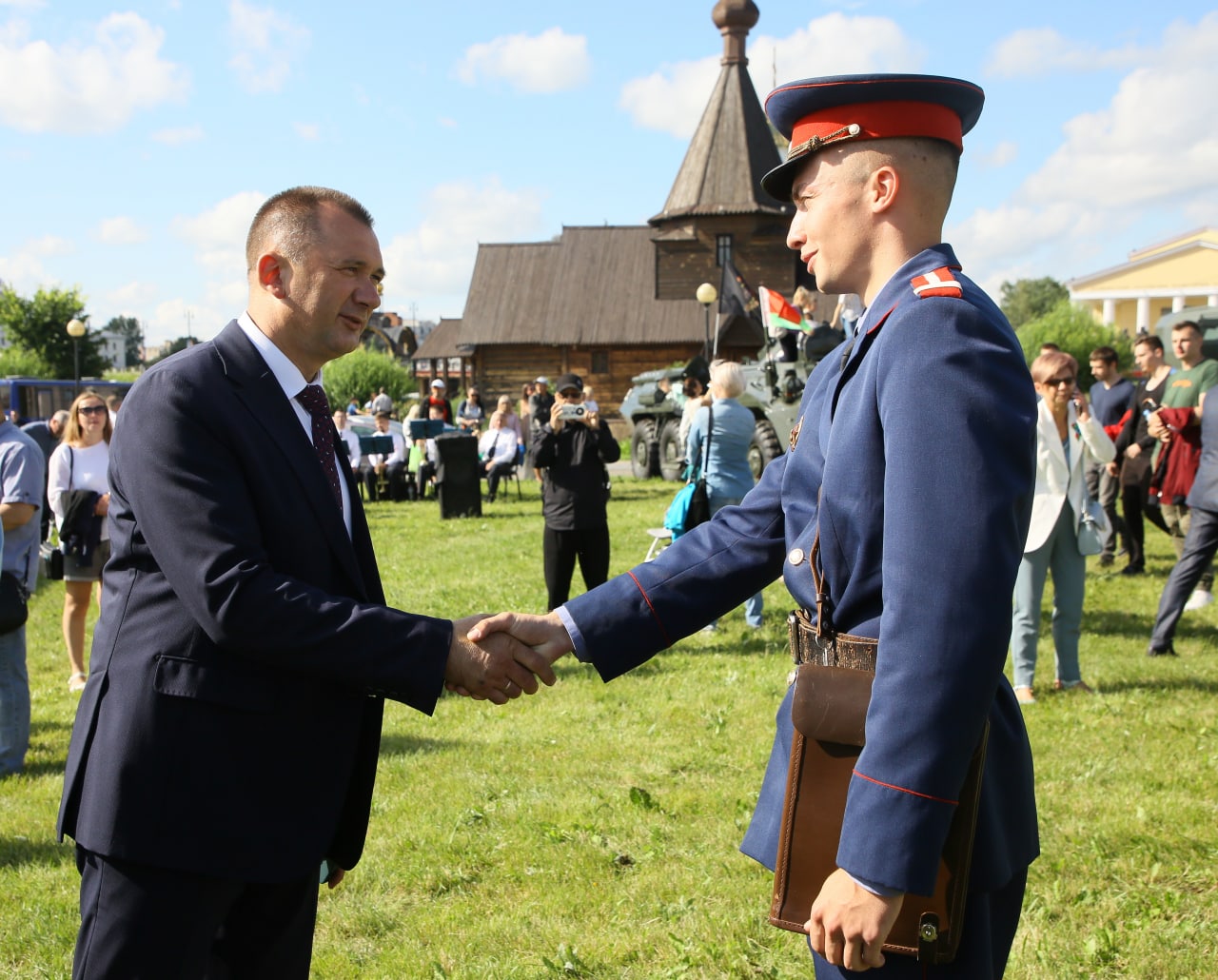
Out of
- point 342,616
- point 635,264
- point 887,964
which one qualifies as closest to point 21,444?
point 342,616

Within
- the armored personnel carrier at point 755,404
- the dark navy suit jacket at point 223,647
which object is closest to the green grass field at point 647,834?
the dark navy suit jacket at point 223,647

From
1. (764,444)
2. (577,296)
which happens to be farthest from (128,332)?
(764,444)

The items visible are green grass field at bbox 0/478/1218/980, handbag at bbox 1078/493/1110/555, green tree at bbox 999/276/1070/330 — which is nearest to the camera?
green grass field at bbox 0/478/1218/980

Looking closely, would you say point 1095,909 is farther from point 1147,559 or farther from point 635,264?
point 635,264

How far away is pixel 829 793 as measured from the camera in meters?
1.98

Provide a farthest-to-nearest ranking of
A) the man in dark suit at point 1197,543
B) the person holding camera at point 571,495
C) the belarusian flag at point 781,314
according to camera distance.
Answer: the belarusian flag at point 781,314 → the person holding camera at point 571,495 → the man in dark suit at point 1197,543

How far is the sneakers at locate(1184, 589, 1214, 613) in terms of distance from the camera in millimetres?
9562

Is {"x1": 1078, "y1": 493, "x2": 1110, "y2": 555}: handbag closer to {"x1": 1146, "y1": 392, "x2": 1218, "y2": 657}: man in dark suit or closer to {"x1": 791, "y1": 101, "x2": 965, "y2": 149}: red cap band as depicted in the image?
{"x1": 1146, "y1": 392, "x2": 1218, "y2": 657}: man in dark suit

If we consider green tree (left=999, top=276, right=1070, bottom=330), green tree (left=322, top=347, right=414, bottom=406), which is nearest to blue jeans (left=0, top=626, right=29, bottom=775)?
green tree (left=322, top=347, right=414, bottom=406)

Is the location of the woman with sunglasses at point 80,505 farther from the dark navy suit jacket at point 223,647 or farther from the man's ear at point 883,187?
the man's ear at point 883,187

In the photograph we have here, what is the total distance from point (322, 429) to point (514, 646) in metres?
0.76

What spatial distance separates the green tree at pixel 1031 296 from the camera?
93.2 meters

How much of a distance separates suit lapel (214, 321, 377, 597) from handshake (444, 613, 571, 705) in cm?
41

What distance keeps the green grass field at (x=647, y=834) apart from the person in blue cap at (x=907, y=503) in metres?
2.02
